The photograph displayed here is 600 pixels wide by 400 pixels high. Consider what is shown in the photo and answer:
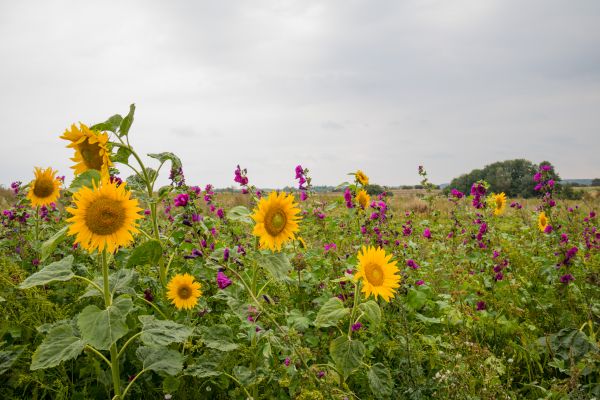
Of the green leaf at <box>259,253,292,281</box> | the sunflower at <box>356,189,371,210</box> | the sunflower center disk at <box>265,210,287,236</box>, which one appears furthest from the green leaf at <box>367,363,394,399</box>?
the sunflower at <box>356,189,371,210</box>

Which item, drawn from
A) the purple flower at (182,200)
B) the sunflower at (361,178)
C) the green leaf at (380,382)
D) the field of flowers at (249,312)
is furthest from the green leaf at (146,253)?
the sunflower at (361,178)

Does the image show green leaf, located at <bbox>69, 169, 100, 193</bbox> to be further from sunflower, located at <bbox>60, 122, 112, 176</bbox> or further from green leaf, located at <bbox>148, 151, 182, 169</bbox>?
green leaf, located at <bbox>148, 151, 182, 169</bbox>

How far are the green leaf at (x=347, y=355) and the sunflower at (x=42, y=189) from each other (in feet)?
10.5

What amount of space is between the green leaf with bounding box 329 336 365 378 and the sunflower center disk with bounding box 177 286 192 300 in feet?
4.31

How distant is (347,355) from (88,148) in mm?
2023

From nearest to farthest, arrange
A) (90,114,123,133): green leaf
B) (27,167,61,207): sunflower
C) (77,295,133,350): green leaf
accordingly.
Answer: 1. (77,295,133,350): green leaf
2. (90,114,123,133): green leaf
3. (27,167,61,207): sunflower

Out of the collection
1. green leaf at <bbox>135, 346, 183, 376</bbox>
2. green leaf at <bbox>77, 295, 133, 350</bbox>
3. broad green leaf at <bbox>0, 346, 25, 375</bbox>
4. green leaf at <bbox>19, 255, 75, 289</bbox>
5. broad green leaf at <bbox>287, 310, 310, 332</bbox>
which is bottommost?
broad green leaf at <bbox>0, 346, 25, 375</bbox>

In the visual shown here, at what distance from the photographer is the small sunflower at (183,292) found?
2760mm

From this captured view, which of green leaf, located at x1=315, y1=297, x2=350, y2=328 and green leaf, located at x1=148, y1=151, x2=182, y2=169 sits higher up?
green leaf, located at x1=148, y1=151, x2=182, y2=169

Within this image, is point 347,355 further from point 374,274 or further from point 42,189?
point 42,189

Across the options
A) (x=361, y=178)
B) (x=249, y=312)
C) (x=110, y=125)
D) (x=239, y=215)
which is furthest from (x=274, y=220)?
(x=361, y=178)

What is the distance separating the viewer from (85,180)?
6.36 ft

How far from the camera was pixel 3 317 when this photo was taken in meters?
2.83

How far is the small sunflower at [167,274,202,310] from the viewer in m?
2.76
